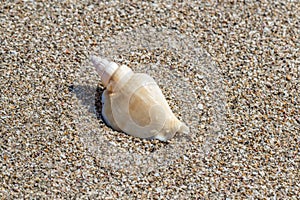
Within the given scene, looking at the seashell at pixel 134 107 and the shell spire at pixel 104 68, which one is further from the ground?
the shell spire at pixel 104 68

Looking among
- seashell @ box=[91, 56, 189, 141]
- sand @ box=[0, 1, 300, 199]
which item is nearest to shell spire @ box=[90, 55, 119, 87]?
seashell @ box=[91, 56, 189, 141]

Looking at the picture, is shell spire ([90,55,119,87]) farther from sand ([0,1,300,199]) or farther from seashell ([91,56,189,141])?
sand ([0,1,300,199])

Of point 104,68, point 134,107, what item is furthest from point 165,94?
point 104,68

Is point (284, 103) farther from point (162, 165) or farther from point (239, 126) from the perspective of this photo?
point (162, 165)

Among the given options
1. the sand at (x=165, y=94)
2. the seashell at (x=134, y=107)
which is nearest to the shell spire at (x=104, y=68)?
the seashell at (x=134, y=107)

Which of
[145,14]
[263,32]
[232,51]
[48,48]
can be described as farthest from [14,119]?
[263,32]

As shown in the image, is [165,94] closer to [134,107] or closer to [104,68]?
[134,107]

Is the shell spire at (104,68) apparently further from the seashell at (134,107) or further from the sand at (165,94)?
the sand at (165,94)

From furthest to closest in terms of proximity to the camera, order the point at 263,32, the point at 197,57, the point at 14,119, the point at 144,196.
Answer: the point at 263,32, the point at 197,57, the point at 14,119, the point at 144,196
